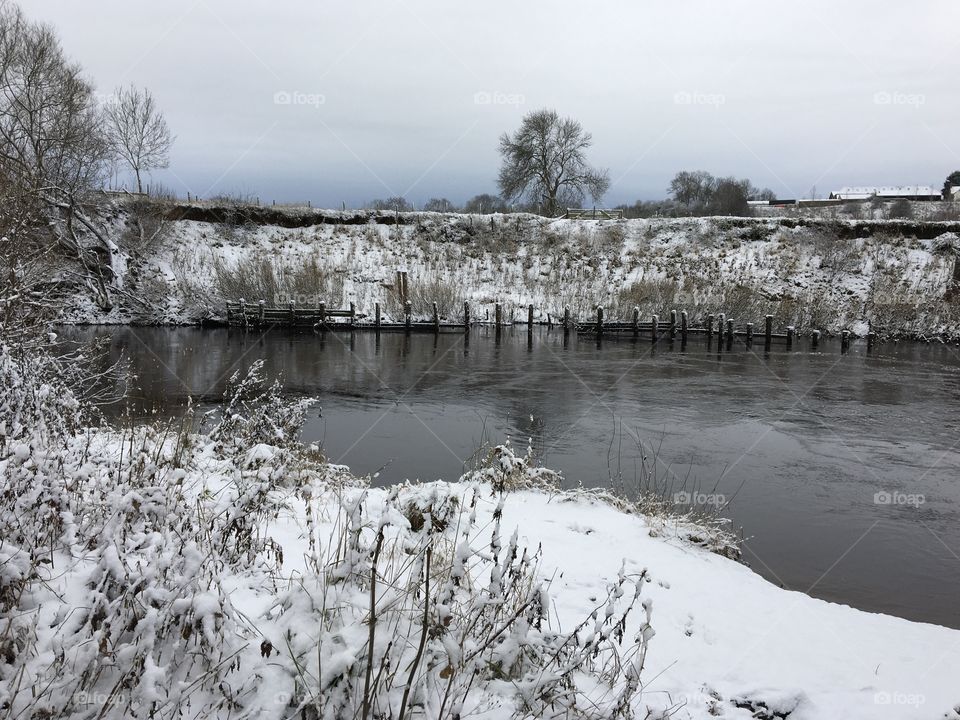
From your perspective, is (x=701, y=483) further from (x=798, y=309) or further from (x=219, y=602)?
(x=798, y=309)

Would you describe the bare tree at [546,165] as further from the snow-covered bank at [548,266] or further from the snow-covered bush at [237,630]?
the snow-covered bush at [237,630]

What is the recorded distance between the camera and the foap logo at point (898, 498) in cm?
968

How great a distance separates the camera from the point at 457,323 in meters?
31.8

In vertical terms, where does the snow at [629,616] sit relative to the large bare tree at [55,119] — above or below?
below

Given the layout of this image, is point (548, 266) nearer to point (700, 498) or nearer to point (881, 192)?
point (700, 498)

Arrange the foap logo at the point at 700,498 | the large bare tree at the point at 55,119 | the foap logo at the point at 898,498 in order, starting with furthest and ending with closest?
the large bare tree at the point at 55,119, the foap logo at the point at 898,498, the foap logo at the point at 700,498

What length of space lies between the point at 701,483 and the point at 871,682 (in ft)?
19.5

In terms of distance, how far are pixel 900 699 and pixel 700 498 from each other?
524 centimetres

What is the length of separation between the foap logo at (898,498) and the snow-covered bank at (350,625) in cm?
452

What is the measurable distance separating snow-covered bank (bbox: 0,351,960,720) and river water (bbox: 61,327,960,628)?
2305mm

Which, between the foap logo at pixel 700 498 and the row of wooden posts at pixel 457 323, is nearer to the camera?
the foap logo at pixel 700 498

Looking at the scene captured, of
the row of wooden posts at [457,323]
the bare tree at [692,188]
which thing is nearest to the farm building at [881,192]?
the bare tree at [692,188]

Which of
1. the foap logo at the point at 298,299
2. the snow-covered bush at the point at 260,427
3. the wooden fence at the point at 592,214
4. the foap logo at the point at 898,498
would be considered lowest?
the foap logo at the point at 898,498

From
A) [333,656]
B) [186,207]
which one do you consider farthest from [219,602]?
[186,207]
